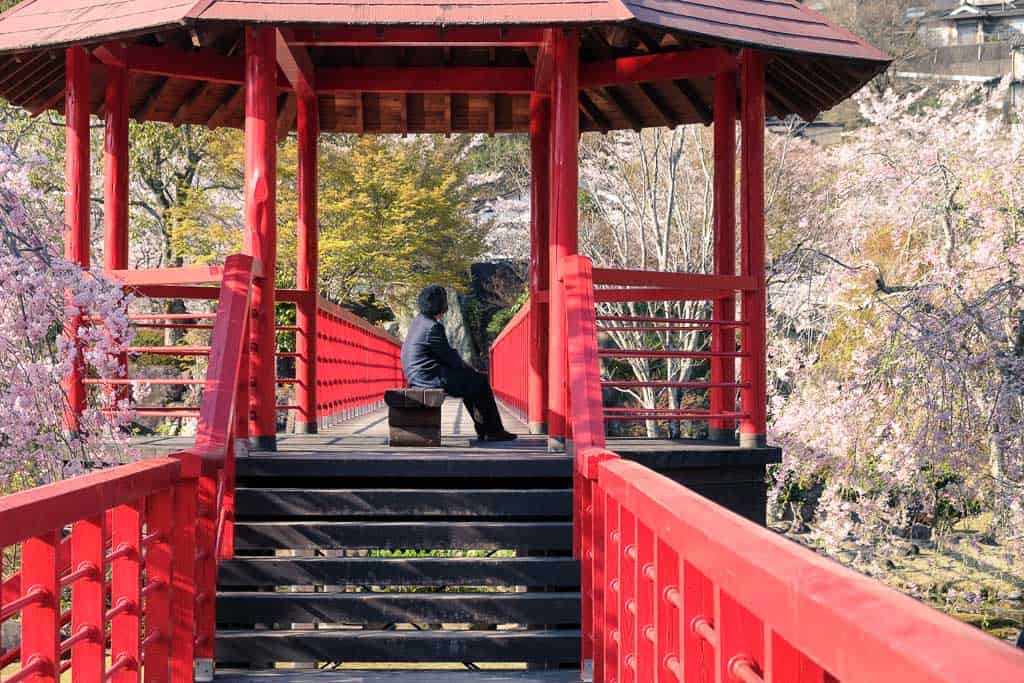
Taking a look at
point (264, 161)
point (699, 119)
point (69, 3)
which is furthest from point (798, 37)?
point (69, 3)

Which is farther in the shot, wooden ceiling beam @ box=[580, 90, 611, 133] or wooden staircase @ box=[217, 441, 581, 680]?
wooden ceiling beam @ box=[580, 90, 611, 133]

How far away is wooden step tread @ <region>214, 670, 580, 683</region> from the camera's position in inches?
223

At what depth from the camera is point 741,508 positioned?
326 inches

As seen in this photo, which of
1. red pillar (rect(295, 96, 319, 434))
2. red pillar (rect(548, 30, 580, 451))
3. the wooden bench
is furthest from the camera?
red pillar (rect(295, 96, 319, 434))

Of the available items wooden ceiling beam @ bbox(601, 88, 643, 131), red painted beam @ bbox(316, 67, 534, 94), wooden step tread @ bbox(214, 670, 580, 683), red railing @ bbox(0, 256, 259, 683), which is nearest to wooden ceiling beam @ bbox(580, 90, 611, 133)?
wooden ceiling beam @ bbox(601, 88, 643, 131)

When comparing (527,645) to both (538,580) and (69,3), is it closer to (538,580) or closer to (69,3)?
(538,580)

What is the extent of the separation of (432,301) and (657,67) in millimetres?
2599

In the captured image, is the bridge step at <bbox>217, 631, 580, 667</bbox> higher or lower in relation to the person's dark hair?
lower

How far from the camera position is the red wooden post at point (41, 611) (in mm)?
3133

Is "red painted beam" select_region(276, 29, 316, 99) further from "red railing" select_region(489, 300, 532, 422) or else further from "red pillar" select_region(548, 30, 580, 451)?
"red railing" select_region(489, 300, 532, 422)

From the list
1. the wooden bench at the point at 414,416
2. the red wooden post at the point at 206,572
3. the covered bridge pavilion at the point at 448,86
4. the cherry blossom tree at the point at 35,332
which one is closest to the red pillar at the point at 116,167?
the covered bridge pavilion at the point at 448,86

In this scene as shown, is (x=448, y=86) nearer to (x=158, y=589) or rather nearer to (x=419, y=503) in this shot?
(x=419, y=503)

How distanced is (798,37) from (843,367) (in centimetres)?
1266

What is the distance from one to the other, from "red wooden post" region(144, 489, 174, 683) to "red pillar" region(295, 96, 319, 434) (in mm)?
6129
